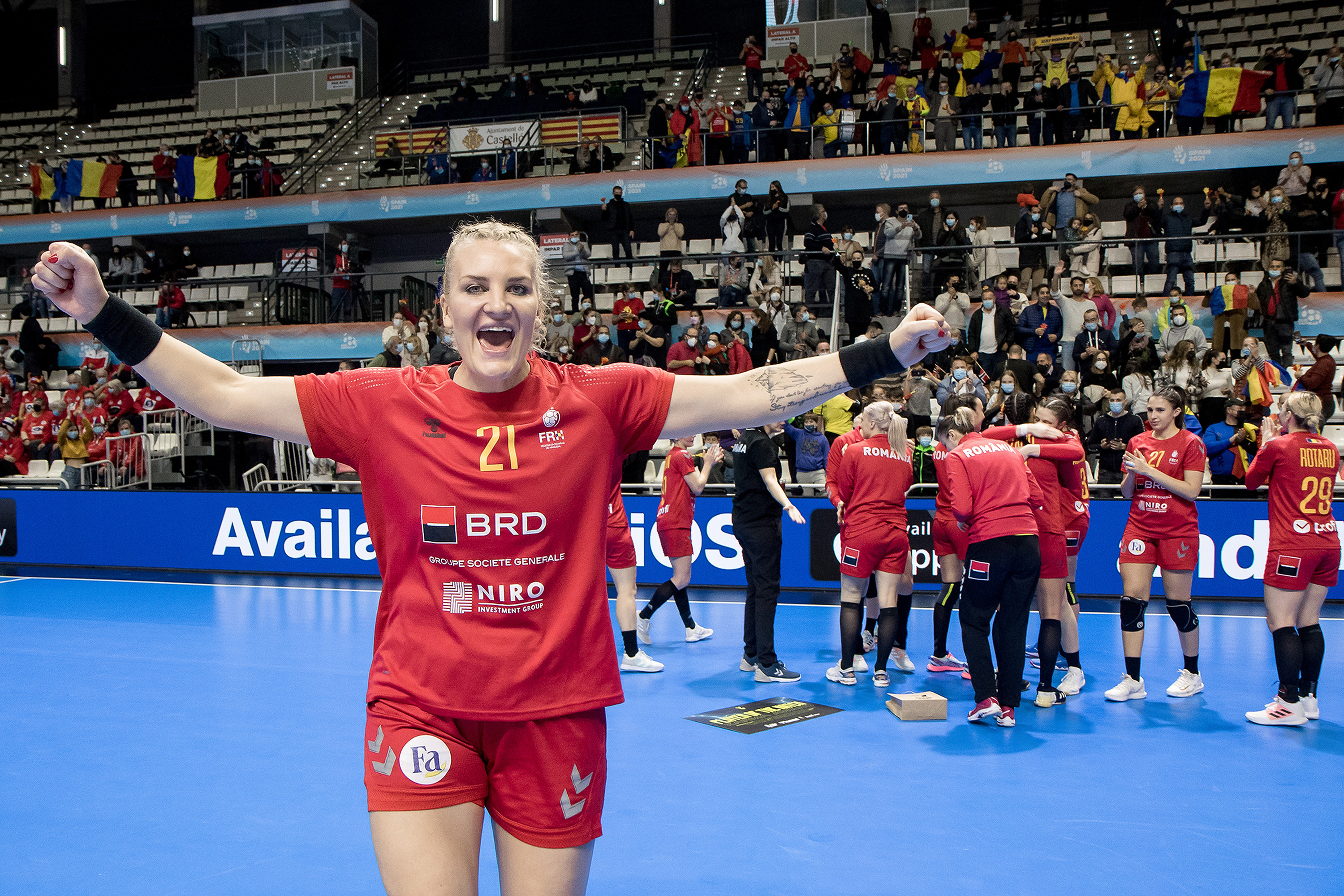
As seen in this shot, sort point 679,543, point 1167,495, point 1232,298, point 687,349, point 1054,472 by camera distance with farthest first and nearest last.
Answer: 1. point 687,349
2. point 1232,298
3. point 679,543
4. point 1054,472
5. point 1167,495

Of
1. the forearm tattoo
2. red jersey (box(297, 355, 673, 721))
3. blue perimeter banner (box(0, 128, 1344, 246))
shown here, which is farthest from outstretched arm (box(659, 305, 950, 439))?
blue perimeter banner (box(0, 128, 1344, 246))

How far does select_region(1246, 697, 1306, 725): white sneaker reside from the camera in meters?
6.81

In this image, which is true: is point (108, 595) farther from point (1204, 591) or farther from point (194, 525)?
point (1204, 591)

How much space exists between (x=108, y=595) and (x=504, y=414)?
12463 millimetres

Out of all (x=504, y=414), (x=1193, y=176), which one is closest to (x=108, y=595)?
(x=504, y=414)

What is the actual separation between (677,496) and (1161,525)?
3.89 m

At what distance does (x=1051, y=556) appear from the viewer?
735 cm

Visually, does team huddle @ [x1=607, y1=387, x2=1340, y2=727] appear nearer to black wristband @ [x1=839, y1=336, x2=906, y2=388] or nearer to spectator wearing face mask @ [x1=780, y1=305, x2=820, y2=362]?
black wristband @ [x1=839, y1=336, x2=906, y2=388]

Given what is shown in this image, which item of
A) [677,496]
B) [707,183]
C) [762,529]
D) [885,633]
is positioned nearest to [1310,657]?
[885,633]

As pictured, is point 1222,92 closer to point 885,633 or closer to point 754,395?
point 885,633

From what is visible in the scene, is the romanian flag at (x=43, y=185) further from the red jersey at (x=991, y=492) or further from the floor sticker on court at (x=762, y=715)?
the red jersey at (x=991, y=492)

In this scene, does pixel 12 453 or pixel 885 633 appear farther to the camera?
pixel 12 453

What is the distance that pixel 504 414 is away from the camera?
2.39 m

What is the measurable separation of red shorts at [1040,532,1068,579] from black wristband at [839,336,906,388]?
5.36 meters
